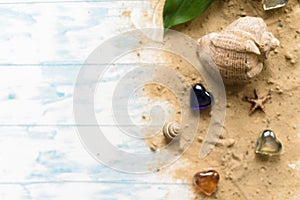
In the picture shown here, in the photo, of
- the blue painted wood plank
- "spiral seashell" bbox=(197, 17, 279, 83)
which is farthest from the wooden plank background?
"spiral seashell" bbox=(197, 17, 279, 83)

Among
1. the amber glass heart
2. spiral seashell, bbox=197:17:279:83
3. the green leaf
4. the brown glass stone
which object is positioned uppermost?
the green leaf

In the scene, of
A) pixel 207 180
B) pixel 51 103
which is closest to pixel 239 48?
pixel 207 180

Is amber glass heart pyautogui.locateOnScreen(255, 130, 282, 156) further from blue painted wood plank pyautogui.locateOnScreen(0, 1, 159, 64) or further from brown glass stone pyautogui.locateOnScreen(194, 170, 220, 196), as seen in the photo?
blue painted wood plank pyautogui.locateOnScreen(0, 1, 159, 64)

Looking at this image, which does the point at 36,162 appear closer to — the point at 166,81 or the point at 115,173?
the point at 115,173

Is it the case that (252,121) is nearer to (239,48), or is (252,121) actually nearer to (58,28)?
(239,48)

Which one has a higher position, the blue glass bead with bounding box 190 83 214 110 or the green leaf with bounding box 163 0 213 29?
the green leaf with bounding box 163 0 213 29

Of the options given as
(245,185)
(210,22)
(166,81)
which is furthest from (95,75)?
(245,185)
